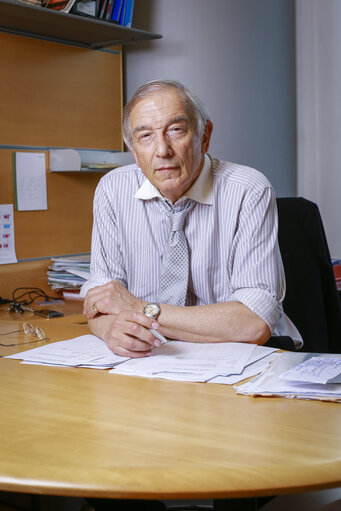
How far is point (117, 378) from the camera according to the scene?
4.30 feet

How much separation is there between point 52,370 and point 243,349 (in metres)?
0.45

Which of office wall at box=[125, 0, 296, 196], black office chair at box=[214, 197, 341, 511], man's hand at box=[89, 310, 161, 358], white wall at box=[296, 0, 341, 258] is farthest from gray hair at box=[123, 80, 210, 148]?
white wall at box=[296, 0, 341, 258]

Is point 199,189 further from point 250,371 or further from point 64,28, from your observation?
→ point 64,28

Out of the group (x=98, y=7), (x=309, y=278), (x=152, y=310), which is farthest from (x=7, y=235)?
(x=309, y=278)

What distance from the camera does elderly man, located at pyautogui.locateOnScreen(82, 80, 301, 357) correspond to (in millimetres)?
1731

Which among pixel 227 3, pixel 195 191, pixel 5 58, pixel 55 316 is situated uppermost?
pixel 227 3

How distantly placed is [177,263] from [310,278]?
1.55 ft

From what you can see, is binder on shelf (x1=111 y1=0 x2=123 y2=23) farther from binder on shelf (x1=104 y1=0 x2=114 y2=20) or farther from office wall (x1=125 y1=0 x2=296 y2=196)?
office wall (x1=125 y1=0 x2=296 y2=196)

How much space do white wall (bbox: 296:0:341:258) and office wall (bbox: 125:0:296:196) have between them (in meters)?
0.08

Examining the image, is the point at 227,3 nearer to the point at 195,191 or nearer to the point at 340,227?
the point at 340,227

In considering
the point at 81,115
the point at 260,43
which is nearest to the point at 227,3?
the point at 260,43

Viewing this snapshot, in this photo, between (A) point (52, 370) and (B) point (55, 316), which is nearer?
(A) point (52, 370)

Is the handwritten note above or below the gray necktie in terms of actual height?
below

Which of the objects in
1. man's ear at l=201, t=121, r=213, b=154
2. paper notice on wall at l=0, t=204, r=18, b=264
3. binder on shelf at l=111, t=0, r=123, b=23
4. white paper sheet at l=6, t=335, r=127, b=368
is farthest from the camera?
binder on shelf at l=111, t=0, r=123, b=23
